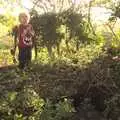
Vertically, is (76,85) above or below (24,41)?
below

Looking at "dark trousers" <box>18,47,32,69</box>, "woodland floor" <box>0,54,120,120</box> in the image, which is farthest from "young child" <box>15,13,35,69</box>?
"woodland floor" <box>0,54,120,120</box>

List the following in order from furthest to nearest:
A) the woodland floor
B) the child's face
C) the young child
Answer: the young child < the child's face < the woodland floor

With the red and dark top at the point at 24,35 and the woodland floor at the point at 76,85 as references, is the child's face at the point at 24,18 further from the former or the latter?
the woodland floor at the point at 76,85

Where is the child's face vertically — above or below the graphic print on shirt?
above

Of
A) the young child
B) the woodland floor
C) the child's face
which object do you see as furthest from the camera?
the young child

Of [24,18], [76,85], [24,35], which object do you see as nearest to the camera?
[76,85]

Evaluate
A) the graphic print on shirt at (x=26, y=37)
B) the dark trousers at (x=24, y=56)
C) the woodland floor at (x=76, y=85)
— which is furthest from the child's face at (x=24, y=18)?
the woodland floor at (x=76, y=85)

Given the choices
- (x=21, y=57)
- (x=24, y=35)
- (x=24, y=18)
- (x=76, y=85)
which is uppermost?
(x=24, y=18)

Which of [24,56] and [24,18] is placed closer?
[24,18]

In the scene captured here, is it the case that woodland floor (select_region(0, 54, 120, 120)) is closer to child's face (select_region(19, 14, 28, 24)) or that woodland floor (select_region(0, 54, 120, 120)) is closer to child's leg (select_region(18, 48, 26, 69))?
child's leg (select_region(18, 48, 26, 69))

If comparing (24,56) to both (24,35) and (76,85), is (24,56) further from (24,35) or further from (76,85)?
(76,85)

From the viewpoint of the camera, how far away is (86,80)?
7887 millimetres

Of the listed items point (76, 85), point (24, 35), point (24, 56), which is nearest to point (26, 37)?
point (24, 35)

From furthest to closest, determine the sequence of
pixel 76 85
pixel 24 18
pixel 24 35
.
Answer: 1. pixel 24 35
2. pixel 24 18
3. pixel 76 85
